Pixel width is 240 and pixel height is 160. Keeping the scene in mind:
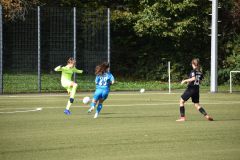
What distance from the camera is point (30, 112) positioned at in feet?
76.8

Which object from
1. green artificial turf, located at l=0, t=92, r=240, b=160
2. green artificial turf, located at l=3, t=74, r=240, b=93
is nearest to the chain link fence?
green artificial turf, located at l=3, t=74, r=240, b=93

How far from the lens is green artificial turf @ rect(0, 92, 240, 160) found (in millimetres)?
12846

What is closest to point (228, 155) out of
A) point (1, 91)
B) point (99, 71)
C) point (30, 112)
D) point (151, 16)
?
point (99, 71)

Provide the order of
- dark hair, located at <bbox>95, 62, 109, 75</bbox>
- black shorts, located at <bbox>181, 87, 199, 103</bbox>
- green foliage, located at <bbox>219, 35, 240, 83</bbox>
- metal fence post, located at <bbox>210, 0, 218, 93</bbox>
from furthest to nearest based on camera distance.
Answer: green foliage, located at <bbox>219, 35, 240, 83</bbox>, metal fence post, located at <bbox>210, 0, 218, 93</bbox>, dark hair, located at <bbox>95, 62, 109, 75</bbox>, black shorts, located at <bbox>181, 87, 199, 103</bbox>

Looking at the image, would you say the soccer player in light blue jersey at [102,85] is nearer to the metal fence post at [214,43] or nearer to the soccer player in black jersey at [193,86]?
the soccer player in black jersey at [193,86]

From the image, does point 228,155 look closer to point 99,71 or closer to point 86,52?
point 99,71

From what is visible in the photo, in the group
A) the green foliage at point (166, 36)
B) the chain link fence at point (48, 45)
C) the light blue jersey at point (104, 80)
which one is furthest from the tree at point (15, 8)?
the light blue jersey at point (104, 80)

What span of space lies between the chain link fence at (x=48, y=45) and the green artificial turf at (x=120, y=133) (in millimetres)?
9259

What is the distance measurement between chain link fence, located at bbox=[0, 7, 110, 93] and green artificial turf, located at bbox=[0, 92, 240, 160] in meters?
9.26

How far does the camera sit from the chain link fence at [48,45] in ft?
119

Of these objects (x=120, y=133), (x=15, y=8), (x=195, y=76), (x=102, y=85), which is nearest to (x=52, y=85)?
(x=15, y=8)

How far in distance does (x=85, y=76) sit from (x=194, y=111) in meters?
14.7

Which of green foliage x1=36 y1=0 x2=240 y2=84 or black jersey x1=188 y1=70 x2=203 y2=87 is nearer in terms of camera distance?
black jersey x1=188 y1=70 x2=203 y2=87

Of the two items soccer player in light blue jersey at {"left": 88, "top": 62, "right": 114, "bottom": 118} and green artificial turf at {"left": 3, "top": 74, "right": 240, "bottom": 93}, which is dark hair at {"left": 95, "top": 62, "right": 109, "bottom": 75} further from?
green artificial turf at {"left": 3, "top": 74, "right": 240, "bottom": 93}
